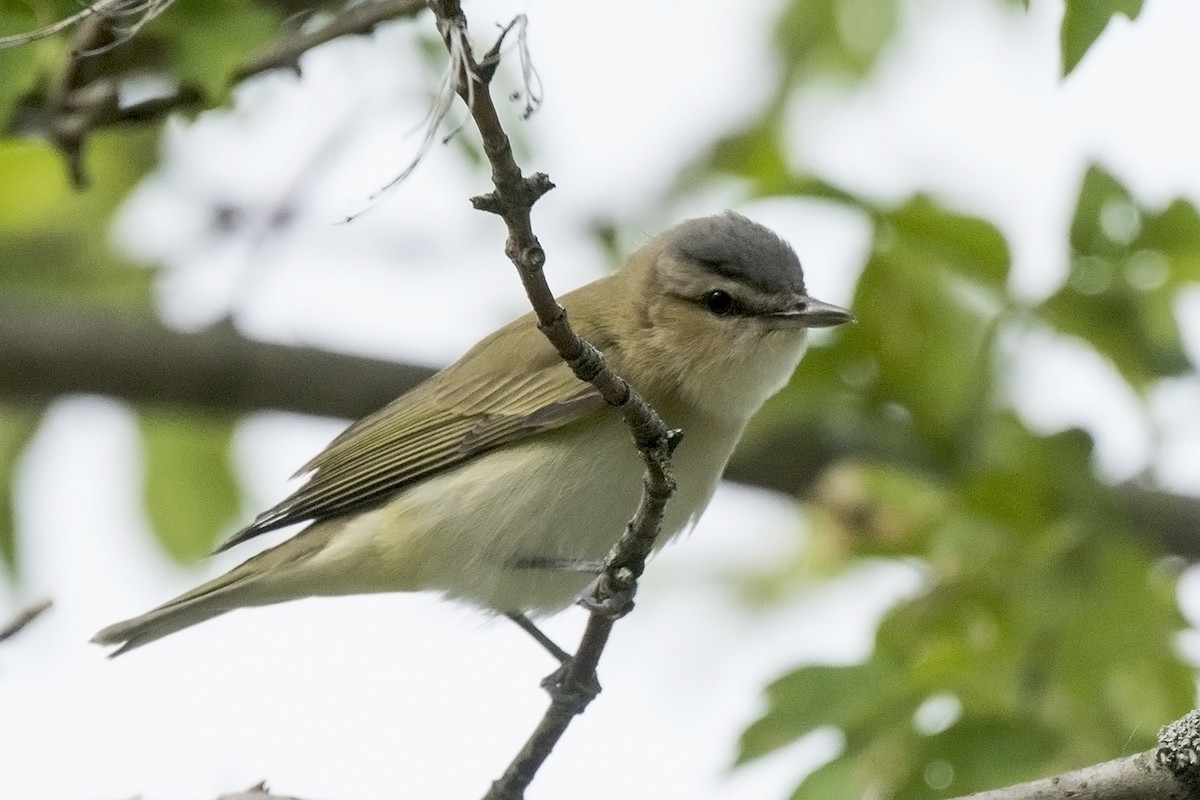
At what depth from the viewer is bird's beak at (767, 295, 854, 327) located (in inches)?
171

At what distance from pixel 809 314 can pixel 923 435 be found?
3.70 feet

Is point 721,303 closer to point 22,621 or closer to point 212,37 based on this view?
point 212,37

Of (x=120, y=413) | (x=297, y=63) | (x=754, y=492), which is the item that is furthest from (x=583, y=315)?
(x=120, y=413)

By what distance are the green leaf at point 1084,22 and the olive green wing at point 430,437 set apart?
172 centimetres

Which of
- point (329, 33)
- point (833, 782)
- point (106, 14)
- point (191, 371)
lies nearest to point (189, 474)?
point (191, 371)

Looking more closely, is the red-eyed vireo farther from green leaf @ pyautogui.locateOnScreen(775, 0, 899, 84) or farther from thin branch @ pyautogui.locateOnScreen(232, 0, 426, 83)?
green leaf @ pyautogui.locateOnScreen(775, 0, 899, 84)

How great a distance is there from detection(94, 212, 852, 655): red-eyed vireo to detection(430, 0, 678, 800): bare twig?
0.57 m

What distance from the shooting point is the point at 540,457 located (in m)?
4.37

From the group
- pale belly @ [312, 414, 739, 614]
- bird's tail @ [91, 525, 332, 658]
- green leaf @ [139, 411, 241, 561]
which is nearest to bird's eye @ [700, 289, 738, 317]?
pale belly @ [312, 414, 739, 614]

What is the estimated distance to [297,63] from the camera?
4.33 metres

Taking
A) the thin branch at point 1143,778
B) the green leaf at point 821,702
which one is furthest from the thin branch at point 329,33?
the thin branch at point 1143,778

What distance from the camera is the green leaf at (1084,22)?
301 centimetres

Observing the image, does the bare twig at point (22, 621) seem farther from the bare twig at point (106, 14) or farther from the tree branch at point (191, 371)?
the tree branch at point (191, 371)

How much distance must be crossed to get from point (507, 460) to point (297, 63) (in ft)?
4.03
